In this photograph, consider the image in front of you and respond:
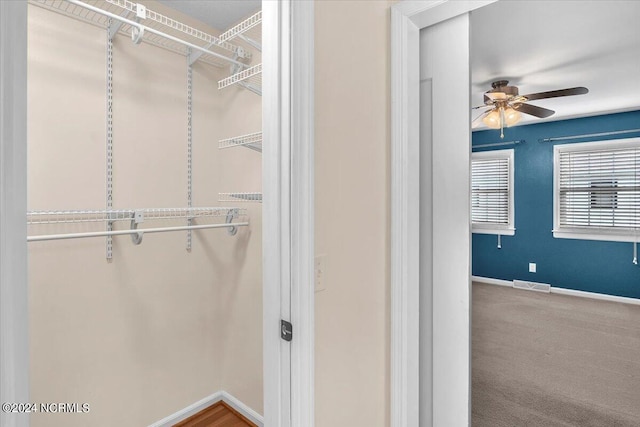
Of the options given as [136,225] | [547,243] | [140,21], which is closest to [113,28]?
[140,21]

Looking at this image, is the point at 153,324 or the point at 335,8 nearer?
the point at 335,8

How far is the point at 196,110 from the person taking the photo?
2295 millimetres

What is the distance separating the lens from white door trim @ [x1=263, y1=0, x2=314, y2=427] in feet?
3.27

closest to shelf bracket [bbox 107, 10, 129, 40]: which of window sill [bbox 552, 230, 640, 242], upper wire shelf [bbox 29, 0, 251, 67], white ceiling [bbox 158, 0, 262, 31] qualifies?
upper wire shelf [bbox 29, 0, 251, 67]

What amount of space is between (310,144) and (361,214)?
356mm

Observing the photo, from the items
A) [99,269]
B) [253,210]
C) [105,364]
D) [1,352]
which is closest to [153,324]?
[105,364]

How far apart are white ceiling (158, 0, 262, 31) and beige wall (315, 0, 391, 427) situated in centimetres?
111

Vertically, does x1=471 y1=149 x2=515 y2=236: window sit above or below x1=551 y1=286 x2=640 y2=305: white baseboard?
above

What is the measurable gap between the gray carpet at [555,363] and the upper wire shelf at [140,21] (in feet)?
9.08

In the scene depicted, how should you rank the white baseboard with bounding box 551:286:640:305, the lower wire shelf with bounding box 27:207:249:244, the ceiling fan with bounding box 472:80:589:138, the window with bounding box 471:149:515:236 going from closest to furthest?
the lower wire shelf with bounding box 27:207:249:244 < the ceiling fan with bounding box 472:80:589:138 < the white baseboard with bounding box 551:286:640:305 < the window with bounding box 471:149:515:236

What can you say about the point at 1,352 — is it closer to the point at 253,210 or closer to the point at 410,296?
the point at 410,296

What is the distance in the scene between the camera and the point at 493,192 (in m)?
5.75

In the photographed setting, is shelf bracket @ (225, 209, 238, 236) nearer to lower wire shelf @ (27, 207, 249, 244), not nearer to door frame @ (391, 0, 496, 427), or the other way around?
lower wire shelf @ (27, 207, 249, 244)

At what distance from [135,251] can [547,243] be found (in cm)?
551
